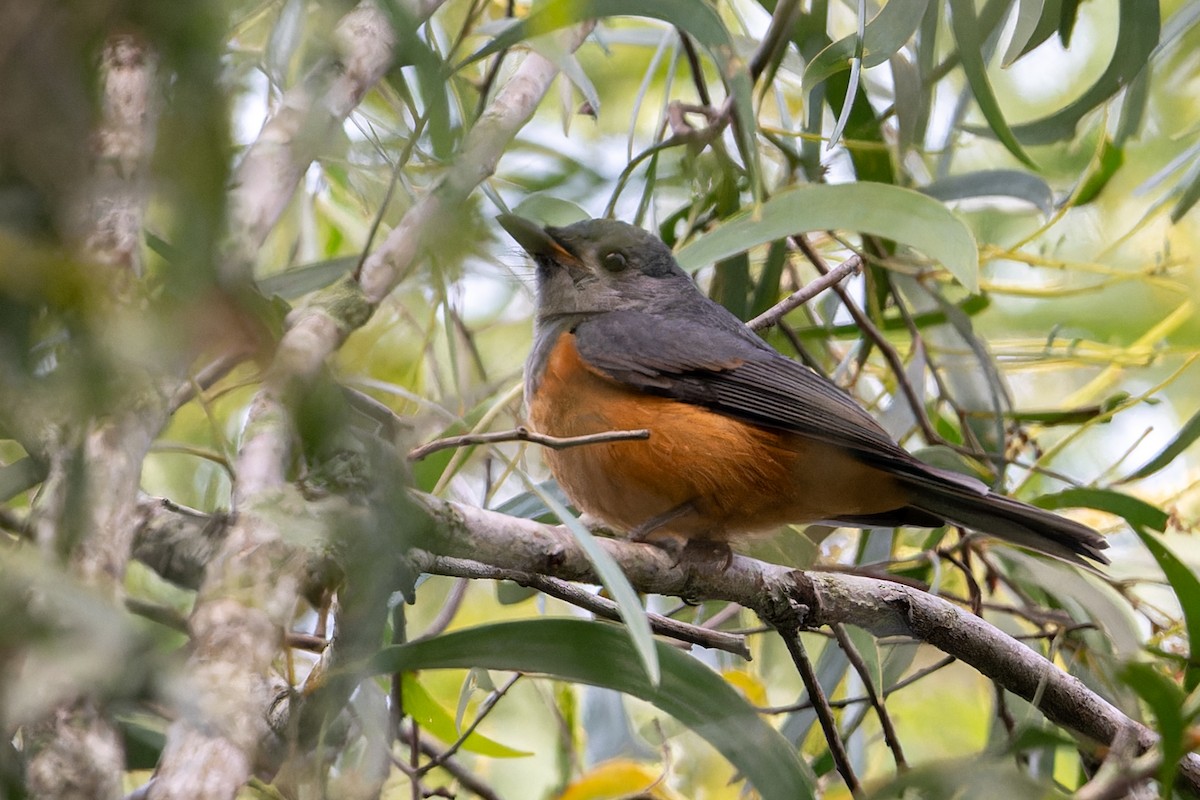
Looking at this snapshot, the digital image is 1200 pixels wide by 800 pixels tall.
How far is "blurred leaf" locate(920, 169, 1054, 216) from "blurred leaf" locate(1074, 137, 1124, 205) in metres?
0.13

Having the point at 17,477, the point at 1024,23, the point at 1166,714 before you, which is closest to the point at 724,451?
the point at 1024,23

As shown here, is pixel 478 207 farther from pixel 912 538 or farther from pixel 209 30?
pixel 912 538

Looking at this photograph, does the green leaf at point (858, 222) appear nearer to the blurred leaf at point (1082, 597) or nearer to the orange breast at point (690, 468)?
the orange breast at point (690, 468)

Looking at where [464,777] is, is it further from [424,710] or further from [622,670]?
[622,670]

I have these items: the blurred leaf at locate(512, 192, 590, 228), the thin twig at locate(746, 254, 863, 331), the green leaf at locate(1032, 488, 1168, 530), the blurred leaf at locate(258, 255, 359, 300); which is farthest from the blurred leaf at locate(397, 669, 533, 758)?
the green leaf at locate(1032, 488, 1168, 530)

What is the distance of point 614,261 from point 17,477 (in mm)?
2474

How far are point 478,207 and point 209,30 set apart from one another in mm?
518

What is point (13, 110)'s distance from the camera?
80cm

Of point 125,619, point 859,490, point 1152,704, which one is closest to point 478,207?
point 125,619

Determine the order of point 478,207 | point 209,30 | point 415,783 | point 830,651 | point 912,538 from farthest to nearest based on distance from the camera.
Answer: point 912,538
point 830,651
point 415,783
point 478,207
point 209,30

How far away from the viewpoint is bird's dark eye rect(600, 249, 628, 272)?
390 centimetres

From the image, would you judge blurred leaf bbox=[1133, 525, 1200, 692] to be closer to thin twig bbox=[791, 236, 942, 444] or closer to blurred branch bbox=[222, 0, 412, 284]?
thin twig bbox=[791, 236, 942, 444]

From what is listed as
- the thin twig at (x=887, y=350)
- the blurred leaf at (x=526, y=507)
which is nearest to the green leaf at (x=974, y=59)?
the thin twig at (x=887, y=350)

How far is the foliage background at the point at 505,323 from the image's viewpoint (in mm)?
923
